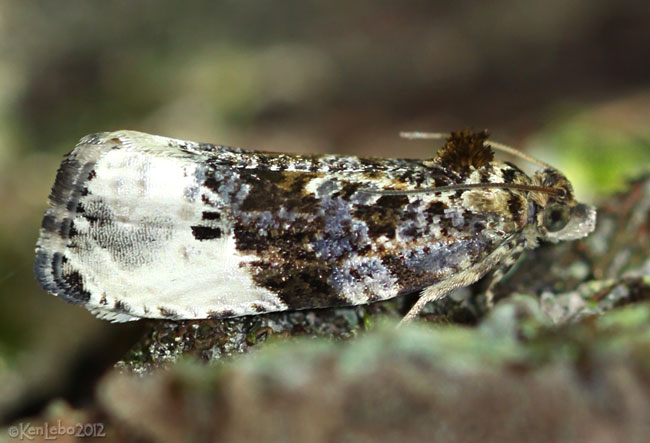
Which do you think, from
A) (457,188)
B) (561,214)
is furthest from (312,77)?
(457,188)

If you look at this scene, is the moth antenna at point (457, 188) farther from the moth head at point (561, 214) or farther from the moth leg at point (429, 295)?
the moth leg at point (429, 295)

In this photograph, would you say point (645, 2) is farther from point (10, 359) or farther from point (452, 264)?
point (10, 359)

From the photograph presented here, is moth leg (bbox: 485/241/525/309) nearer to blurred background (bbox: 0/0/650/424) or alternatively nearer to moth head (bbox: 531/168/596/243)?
moth head (bbox: 531/168/596/243)

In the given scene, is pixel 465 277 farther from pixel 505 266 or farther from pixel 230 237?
pixel 230 237

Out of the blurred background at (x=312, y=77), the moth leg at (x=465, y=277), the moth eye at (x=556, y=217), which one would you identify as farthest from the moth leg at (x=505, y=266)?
the blurred background at (x=312, y=77)

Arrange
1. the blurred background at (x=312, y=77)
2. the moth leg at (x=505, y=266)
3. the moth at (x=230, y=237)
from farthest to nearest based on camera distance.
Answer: the blurred background at (x=312, y=77) < the moth leg at (x=505, y=266) < the moth at (x=230, y=237)

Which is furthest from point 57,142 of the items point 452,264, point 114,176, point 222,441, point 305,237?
point 222,441
